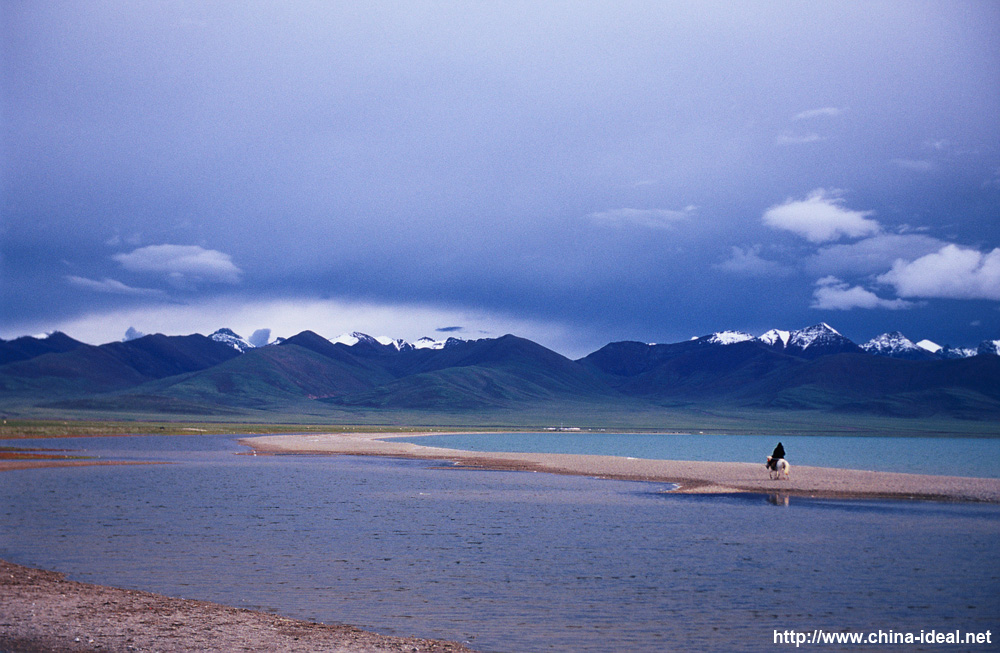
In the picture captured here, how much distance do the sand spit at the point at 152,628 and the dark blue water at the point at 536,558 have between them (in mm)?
1351

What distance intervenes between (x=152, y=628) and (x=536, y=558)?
1355 centimetres

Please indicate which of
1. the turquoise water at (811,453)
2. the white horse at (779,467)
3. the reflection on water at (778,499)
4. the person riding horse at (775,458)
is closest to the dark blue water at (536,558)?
the reflection on water at (778,499)

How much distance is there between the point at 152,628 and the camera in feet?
58.4

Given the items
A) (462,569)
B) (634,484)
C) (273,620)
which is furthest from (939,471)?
(273,620)

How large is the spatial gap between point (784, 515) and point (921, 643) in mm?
21456

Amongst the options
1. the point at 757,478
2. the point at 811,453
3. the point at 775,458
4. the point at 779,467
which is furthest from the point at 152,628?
the point at 811,453

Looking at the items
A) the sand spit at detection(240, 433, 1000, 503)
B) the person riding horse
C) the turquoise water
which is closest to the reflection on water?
the sand spit at detection(240, 433, 1000, 503)

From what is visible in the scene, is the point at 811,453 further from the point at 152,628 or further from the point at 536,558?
the point at 152,628

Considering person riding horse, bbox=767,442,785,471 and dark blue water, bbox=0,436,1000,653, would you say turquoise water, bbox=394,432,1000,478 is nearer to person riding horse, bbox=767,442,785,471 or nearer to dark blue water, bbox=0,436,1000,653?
person riding horse, bbox=767,442,785,471

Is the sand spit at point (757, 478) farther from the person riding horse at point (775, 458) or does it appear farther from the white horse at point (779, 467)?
the person riding horse at point (775, 458)

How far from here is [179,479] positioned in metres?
54.5

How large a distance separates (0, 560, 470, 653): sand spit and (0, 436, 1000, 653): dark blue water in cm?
135

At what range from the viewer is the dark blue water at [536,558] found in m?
20.3

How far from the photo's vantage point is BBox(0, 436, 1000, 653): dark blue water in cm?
2027
